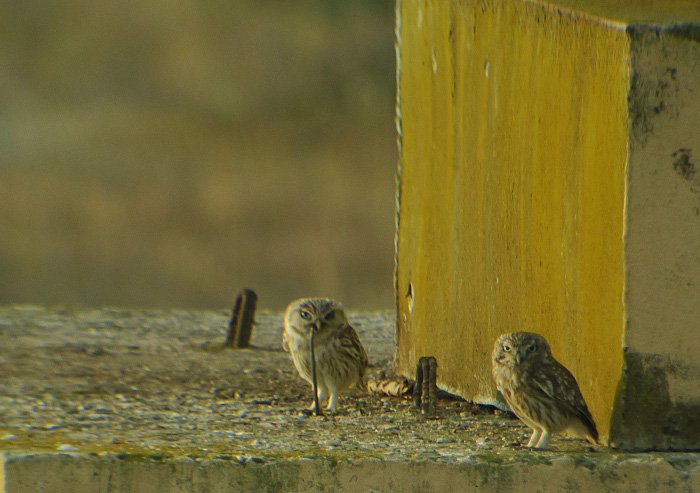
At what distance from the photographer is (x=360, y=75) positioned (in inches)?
1093

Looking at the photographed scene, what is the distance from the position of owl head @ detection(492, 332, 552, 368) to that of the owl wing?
5 centimetres

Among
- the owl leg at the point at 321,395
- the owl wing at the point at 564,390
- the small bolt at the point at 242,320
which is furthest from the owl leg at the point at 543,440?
the small bolt at the point at 242,320

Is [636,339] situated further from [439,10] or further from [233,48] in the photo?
[233,48]

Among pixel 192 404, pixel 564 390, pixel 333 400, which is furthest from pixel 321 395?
pixel 564 390

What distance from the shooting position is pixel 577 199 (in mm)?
5121

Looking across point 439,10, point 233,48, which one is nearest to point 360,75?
point 233,48

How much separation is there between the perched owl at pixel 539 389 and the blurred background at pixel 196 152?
11.6 m

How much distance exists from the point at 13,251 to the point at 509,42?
16.5m

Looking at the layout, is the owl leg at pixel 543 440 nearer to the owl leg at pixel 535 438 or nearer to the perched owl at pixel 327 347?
the owl leg at pixel 535 438

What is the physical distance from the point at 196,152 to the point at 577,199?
21.3 meters

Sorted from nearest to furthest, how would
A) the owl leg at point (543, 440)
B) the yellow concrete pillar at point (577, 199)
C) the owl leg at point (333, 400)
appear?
the yellow concrete pillar at point (577, 199), the owl leg at point (543, 440), the owl leg at point (333, 400)

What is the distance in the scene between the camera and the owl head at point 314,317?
6.32 metres

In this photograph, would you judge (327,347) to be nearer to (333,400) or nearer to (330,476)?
(333,400)

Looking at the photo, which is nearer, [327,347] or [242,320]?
[327,347]
